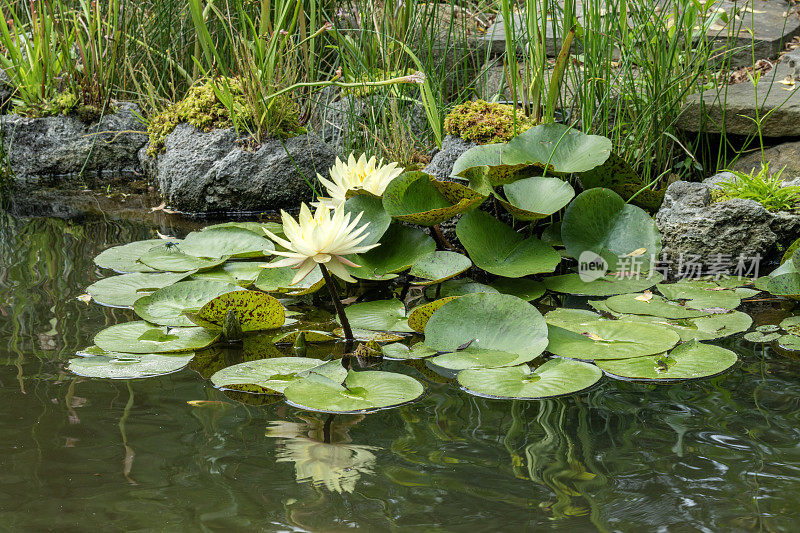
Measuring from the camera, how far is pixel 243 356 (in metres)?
1.72

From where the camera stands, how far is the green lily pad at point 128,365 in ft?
5.11

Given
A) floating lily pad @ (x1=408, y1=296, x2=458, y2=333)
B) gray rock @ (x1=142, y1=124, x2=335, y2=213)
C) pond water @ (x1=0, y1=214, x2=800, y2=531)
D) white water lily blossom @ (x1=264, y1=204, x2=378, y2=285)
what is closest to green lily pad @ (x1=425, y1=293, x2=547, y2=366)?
floating lily pad @ (x1=408, y1=296, x2=458, y2=333)

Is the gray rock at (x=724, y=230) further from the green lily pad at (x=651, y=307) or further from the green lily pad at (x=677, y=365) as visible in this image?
the green lily pad at (x=677, y=365)

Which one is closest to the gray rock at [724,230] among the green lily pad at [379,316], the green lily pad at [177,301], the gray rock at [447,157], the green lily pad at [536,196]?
the green lily pad at [536,196]

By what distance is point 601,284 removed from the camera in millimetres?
2061

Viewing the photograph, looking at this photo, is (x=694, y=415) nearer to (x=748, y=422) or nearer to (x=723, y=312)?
(x=748, y=422)

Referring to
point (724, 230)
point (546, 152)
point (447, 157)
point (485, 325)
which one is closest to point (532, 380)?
point (485, 325)

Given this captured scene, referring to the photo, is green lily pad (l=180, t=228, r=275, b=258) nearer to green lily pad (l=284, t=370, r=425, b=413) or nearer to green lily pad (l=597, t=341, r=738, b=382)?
green lily pad (l=284, t=370, r=425, b=413)

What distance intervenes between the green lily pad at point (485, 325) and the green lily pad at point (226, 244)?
77cm

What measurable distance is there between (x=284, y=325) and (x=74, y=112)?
3.08m

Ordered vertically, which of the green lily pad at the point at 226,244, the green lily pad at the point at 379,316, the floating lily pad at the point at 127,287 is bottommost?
the green lily pad at the point at 379,316

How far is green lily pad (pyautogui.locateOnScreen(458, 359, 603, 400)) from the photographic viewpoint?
144 centimetres

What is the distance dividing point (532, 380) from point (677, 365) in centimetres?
34

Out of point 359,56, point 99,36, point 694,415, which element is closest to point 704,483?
point 694,415
